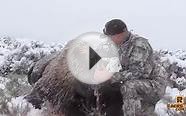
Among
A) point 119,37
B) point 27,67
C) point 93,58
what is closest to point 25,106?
point 93,58

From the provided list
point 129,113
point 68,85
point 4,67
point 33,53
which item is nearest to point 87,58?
point 68,85

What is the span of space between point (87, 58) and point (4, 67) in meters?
10.3

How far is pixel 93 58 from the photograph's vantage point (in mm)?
7727

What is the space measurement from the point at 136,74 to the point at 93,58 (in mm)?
642

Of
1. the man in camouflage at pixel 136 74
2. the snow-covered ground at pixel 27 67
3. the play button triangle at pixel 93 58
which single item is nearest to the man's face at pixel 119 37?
the man in camouflage at pixel 136 74

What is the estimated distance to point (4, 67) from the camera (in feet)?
58.5

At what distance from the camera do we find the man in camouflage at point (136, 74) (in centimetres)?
723

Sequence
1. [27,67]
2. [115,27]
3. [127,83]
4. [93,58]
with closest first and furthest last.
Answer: [127,83], [115,27], [93,58], [27,67]

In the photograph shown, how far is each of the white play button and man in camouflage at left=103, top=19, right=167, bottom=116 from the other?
0.09 metres

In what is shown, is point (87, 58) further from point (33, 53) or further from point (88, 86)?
point (33, 53)

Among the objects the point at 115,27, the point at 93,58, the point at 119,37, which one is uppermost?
the point at 115,27

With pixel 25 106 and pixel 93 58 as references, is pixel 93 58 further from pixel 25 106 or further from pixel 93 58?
pixel 25 106

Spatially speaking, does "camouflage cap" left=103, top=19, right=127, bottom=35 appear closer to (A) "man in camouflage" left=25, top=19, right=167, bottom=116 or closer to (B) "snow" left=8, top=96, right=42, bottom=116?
(A) "man in camouflage" left=25, top=19, right=167, bottom=116

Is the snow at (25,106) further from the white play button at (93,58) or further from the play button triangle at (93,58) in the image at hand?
the play button triangle at (93,58)
